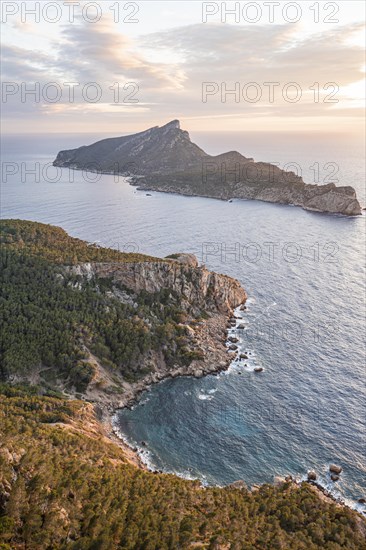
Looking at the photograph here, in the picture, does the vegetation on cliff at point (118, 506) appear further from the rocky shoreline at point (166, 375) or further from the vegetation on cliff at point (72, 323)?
the vegetation on cliff at point (72, 323)

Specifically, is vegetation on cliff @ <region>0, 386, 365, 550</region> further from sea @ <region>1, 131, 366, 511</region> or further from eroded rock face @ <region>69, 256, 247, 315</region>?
eroded rock face @ <region>69, 256, 247, 315</region>

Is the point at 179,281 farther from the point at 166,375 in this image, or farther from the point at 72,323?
the point at 72,323

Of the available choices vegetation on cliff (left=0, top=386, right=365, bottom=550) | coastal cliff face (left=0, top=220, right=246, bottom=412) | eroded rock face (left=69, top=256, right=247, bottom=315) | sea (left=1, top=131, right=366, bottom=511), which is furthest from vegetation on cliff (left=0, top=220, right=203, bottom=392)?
vegetation on cliff (left=0, top=386, right=365, bottom=550)

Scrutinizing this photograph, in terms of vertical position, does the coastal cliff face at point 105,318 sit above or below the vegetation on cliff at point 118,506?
above

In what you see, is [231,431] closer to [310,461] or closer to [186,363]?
[310,461]

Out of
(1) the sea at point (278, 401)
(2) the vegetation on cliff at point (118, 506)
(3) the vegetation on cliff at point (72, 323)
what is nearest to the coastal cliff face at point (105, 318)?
(3) the vegetation on cliff at point (72, 323)

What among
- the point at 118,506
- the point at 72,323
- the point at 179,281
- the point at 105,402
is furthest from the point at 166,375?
the point at 118,506
